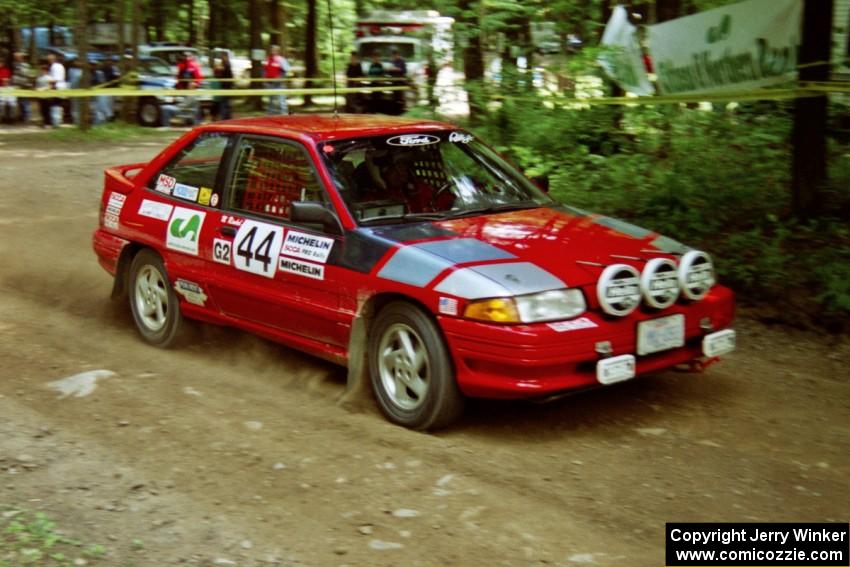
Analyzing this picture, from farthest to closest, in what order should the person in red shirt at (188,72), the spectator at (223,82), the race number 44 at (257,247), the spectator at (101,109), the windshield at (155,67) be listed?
the windshield at (155,67)
the person in red shirt at (188,72)
the spectator at (223,82)
the spectator at (101,109)
the race number 44 at (257,247)

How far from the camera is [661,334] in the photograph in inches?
211

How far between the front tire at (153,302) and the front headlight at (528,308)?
2.80m

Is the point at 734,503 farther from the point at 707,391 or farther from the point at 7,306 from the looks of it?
the point at 7,306

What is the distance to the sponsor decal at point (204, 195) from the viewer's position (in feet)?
22.1

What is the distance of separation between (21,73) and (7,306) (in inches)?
885

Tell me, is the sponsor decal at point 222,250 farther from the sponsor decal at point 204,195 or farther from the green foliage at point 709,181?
the green foliage at point 709,181

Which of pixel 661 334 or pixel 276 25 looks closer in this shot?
pixel 661 334

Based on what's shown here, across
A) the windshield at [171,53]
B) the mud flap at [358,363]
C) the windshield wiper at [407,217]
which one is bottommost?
the mud flap at [358,363]

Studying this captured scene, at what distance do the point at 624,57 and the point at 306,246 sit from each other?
6381mm

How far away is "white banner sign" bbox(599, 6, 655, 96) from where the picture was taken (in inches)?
429

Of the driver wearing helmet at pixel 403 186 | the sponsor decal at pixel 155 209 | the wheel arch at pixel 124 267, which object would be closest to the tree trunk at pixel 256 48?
the wheel arch at pixel 124 267

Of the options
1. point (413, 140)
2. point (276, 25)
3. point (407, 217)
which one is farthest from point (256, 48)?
point (407, 217)

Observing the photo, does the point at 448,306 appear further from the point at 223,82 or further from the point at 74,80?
the point at 223,82

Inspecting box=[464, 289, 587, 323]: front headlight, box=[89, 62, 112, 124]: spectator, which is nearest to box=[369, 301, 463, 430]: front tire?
box=[464, 289, 587, 323]: front headlight
